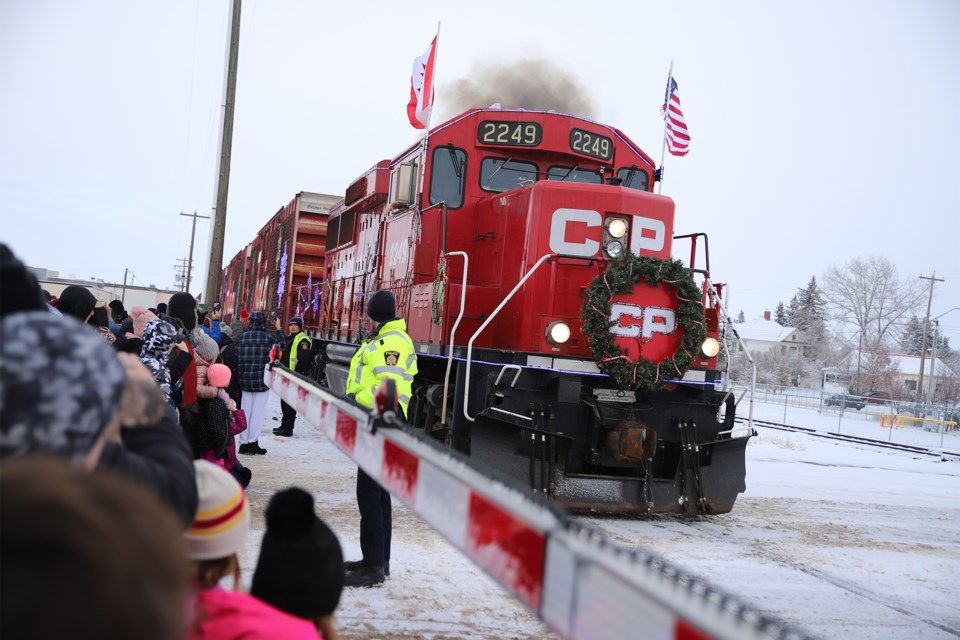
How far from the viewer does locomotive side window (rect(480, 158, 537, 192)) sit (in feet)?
29.0

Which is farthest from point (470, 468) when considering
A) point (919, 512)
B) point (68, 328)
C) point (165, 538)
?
point (919, 512)

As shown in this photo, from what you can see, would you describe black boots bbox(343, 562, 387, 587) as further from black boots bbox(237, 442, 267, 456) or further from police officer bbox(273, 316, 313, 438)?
police officer bbox(273, 316, 313, 438)

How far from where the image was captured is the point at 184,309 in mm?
5254

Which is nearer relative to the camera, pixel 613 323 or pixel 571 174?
pixel 613 323

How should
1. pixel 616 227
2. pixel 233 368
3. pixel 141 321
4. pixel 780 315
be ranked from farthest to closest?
pixel 780 315 → pixel 233 368 → pixel 616 227 → pixel 141 321

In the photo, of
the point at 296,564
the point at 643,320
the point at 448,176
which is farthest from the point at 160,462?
the point at 448,176

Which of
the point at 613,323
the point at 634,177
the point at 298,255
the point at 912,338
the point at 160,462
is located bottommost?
the point at 160,462

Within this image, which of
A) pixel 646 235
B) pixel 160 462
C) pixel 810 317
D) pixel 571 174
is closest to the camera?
pixel 160 462

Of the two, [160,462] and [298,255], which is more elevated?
[298,255]

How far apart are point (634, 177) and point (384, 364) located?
4913mm

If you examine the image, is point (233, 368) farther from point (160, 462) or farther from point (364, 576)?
point (160, 462)

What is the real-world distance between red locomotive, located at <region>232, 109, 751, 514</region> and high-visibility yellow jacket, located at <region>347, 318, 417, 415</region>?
1708mm

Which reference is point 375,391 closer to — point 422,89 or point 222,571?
point 222,571

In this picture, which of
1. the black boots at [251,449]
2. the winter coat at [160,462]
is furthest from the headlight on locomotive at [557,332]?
the winter coat at [160,462]
